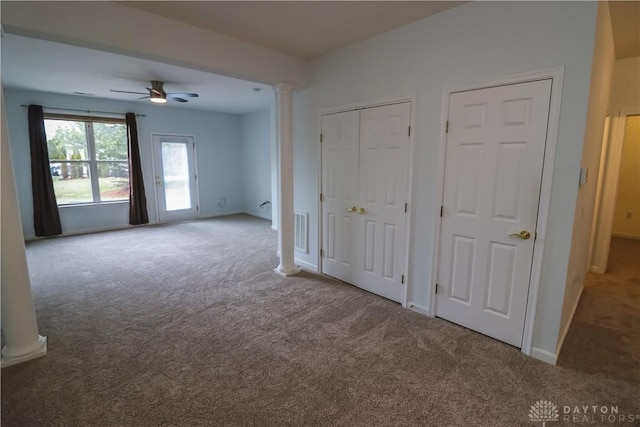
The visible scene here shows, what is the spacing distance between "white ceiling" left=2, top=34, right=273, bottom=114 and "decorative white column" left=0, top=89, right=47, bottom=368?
5.51ft

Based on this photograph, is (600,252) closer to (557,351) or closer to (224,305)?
(557,351)

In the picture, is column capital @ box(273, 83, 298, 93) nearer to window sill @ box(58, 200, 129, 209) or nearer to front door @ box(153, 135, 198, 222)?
front door @ box(153, 135, 198, 222)

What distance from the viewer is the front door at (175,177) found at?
682 centimetres

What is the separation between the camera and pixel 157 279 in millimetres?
3695

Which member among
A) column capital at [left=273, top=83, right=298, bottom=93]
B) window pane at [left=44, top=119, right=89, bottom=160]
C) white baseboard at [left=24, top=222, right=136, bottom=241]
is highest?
column capital at [left=273, top=83, right=298, bottom=93]

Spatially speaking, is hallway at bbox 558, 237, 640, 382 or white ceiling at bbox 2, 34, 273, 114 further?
white ceiling at bbox 2, 34, 273, 114

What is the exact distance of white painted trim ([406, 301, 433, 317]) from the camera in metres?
2.86

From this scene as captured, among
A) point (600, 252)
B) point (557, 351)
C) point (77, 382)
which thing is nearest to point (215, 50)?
point (77, 382)

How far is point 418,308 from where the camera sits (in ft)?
9.59

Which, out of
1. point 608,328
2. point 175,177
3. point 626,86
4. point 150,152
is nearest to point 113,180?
point 150,152

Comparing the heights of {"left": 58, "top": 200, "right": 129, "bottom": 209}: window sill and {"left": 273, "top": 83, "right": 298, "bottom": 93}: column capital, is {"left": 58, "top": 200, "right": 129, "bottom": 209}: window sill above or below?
below

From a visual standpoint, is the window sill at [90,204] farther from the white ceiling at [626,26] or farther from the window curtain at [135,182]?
the white ceiling at [626,26]

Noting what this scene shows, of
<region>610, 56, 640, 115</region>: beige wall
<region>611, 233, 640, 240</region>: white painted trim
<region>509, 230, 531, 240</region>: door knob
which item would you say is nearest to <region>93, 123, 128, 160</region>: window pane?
<region>509, 230, 531, 240</region>: door knob

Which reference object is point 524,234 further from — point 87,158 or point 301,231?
point 87,158
